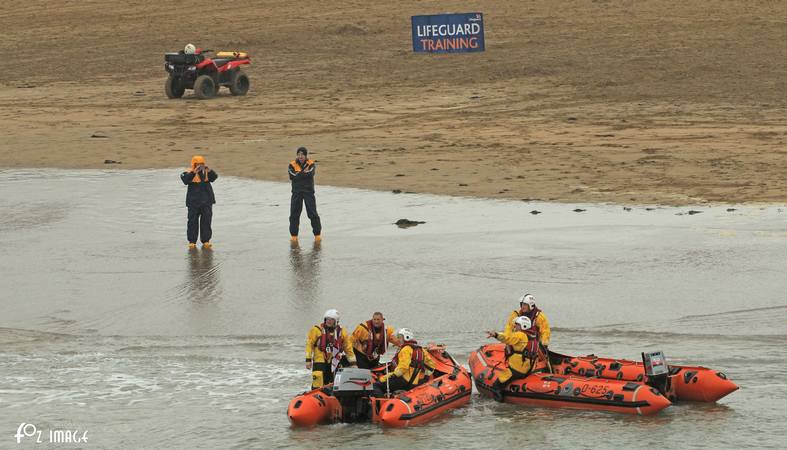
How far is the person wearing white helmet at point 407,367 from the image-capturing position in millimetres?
15359

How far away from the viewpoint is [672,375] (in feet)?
50.3

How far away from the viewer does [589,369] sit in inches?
617

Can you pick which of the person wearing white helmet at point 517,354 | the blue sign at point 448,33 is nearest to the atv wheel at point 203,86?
the blue sign at point 448,33

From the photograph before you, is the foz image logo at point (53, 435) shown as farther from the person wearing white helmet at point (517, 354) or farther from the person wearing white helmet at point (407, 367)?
the person wearing white helmet at point (517, 354)

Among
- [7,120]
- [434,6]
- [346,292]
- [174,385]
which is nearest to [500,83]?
[434,6]

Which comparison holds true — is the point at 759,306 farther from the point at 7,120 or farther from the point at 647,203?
the point at 7,120

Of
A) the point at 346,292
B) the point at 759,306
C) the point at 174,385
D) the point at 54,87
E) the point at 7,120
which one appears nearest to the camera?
the point at 174,385

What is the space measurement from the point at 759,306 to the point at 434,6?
32.9 metres

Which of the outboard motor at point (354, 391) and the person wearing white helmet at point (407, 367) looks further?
the person wearing white helmet at point (407, 367)

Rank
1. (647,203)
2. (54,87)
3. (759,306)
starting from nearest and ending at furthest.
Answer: (759,306), (647,203), (54,87)

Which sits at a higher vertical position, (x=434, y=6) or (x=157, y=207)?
(x=434, y=6)

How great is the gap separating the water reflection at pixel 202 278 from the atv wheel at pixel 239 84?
18203 millimetres

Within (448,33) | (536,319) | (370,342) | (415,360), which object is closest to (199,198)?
(370,342)

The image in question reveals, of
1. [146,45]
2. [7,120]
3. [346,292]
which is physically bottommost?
[346,292]
